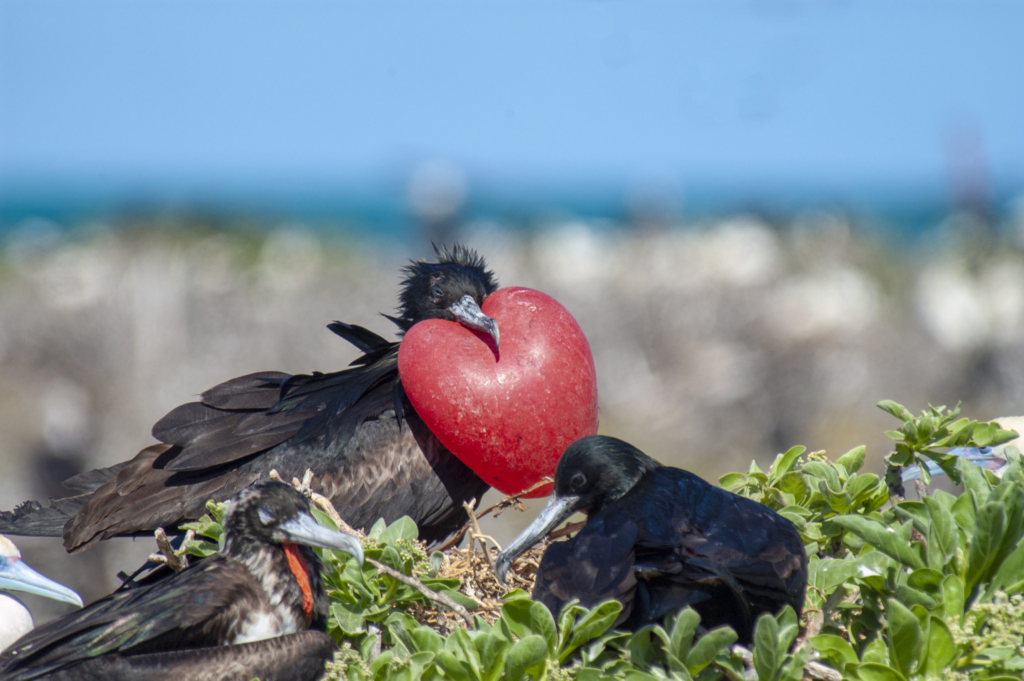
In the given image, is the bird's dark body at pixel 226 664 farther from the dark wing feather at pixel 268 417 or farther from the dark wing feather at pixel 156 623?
the dark wing feather at pixel 268 417

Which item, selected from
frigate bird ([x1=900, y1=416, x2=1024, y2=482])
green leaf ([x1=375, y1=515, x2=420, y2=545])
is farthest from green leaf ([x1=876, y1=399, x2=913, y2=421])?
green leaf ([x1=375, y1=515, x2=420, y2=545])

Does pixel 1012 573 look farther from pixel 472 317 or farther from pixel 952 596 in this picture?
pixel 472 317

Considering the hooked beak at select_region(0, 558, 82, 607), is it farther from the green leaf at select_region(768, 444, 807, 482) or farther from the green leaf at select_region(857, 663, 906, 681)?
the green leaf at select_region(857, 663, 906, 681)

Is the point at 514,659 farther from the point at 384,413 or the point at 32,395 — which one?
the point at 32,395

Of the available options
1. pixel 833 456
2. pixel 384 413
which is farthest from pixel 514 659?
pixel 833 456

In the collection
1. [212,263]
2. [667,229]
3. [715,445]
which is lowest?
[715,445]

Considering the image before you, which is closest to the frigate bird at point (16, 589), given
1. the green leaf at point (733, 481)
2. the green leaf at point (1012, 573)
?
the green leaf at point (733, 481)
